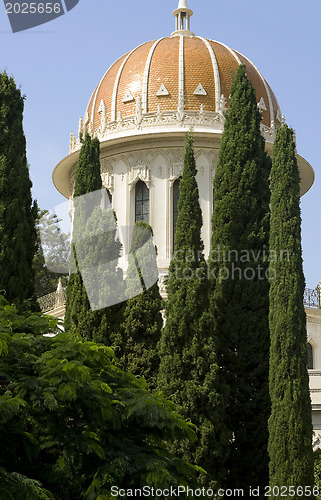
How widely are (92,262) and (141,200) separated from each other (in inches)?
598

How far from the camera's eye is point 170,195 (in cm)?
3244

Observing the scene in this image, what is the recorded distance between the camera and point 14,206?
1606 cm

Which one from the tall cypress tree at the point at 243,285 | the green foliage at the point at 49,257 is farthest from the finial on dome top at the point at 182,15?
the tall cypress tree at the point at 243,285

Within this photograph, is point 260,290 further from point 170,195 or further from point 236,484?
point 170,195

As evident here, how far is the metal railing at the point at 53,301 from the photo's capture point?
102 ft

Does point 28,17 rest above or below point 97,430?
above

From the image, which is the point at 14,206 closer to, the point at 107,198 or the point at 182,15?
the point at 107,198

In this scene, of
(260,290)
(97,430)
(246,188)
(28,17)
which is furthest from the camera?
(246,188)

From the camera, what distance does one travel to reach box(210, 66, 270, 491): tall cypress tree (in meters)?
16.0

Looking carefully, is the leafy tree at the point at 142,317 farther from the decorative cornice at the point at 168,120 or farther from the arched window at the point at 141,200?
the decorative cornice at the point at 168,120

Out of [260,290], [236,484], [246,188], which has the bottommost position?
[236,484]

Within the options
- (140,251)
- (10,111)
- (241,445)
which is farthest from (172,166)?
(241,445)

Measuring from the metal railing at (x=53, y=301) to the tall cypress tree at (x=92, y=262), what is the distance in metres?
12.2

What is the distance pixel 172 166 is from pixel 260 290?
1599cm
